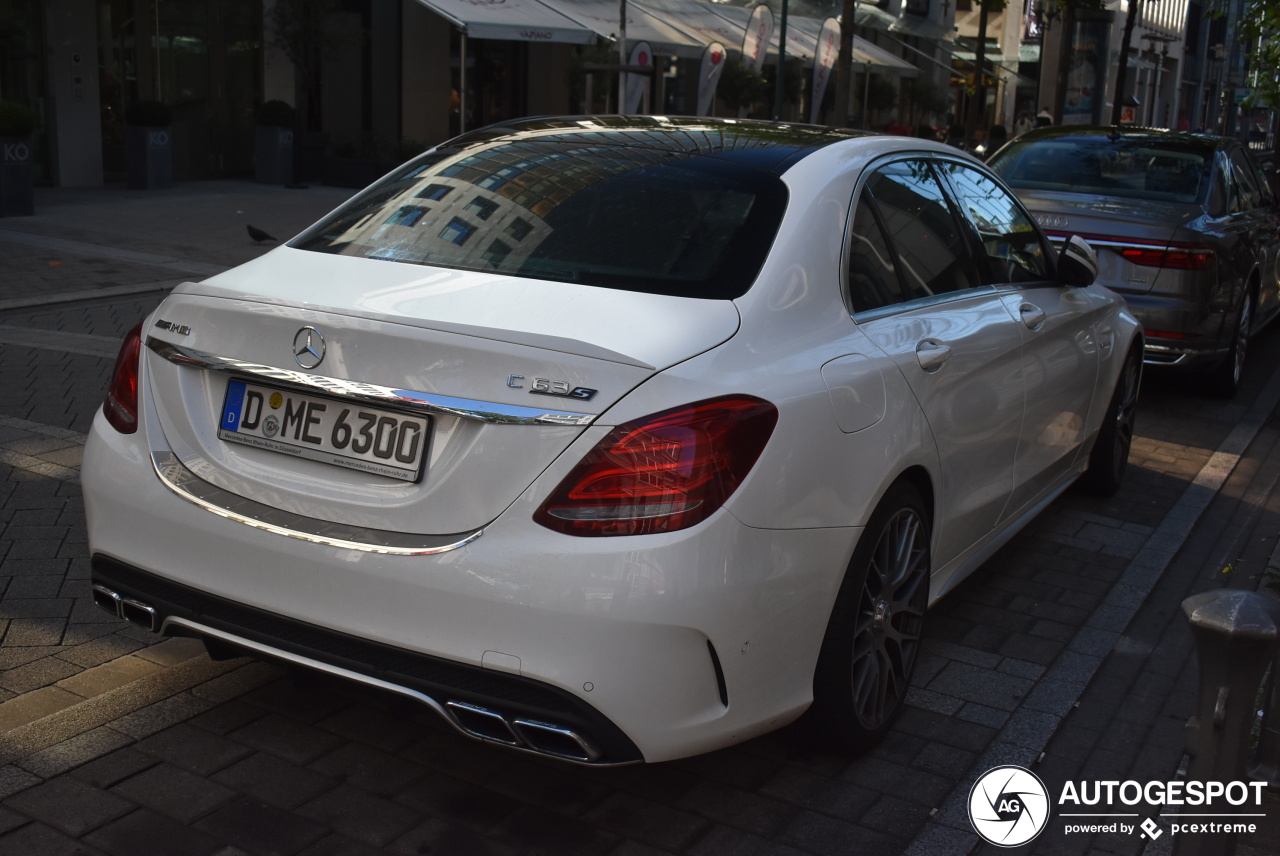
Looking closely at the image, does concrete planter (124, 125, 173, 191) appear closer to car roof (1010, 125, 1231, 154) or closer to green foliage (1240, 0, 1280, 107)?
car roof (1010, 125, 1231, 154)

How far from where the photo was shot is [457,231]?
3.45 meters

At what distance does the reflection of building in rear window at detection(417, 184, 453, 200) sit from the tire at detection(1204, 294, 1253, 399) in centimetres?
644

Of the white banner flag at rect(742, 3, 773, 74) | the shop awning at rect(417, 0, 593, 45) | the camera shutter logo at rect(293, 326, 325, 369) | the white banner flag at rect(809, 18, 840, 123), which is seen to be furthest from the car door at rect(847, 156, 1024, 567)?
the white banner flag at rect(809, 18, 840, 123)

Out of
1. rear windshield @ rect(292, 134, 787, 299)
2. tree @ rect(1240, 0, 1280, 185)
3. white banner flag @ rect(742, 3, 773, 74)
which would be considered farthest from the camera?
white banner flag @ rect(742, 3, 773, 74)

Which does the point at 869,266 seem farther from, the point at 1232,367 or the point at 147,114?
the point at 147,114

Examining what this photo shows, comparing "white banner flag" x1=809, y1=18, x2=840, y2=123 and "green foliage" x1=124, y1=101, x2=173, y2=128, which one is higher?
"white banner flag" x1=809, y1=18, x2=840, y2=123

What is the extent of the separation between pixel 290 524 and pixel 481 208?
1.08 meters

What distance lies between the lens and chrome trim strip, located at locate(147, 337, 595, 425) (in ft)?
8.77

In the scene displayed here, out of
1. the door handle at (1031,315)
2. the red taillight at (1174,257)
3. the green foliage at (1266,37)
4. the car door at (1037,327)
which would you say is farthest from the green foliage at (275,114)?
the door handle at (1031,315)

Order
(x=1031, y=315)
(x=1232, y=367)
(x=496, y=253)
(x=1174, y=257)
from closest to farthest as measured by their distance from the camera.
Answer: (x=496, y=253)
(x=1031, y=315)
(x=1174, y=257)
(x=1232, y=367)

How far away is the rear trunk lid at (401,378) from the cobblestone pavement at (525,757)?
1.60 feet

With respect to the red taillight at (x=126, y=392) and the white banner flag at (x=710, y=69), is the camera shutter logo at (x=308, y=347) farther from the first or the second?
the white banner flag at (x=710, y=69)

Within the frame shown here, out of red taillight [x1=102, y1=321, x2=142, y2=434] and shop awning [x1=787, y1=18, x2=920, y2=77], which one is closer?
red taillight [x1=102, y1=321, x2=142, y2=434]

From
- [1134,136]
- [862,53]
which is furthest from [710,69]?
[862,53]
